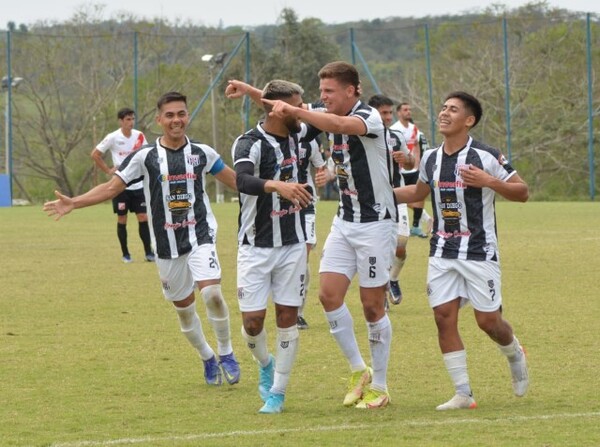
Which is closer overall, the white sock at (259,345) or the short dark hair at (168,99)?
the white sock at (259,345)

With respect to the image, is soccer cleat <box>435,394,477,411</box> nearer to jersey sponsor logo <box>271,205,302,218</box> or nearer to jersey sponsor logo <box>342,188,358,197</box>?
jersey sponsor logo <box>342,188,358,197</box>

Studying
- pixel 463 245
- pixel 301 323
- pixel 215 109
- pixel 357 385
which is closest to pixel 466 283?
pixel 463 245

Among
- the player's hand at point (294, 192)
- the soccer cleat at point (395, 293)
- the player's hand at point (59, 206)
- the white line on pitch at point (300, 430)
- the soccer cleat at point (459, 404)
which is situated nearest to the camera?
the white line on pitch at point (300, 430)

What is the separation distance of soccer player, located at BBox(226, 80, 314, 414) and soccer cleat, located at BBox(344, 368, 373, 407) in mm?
412

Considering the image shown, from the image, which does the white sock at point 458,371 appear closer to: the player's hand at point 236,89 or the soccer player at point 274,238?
the soccer player at point 274,238

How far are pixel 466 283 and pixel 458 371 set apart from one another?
0.54 m

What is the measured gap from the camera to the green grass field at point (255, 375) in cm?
679

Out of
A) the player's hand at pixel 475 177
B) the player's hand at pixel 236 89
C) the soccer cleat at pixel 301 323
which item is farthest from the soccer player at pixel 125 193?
the player's hand at pixel 475 177

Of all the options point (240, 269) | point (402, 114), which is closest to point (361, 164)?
point (240, 269)

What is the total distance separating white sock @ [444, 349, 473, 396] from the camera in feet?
24.4

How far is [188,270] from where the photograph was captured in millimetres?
8578

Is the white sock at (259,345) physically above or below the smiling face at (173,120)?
below

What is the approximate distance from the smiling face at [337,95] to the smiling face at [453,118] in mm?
572

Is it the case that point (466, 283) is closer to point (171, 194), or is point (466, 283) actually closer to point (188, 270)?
point (188, 270)
